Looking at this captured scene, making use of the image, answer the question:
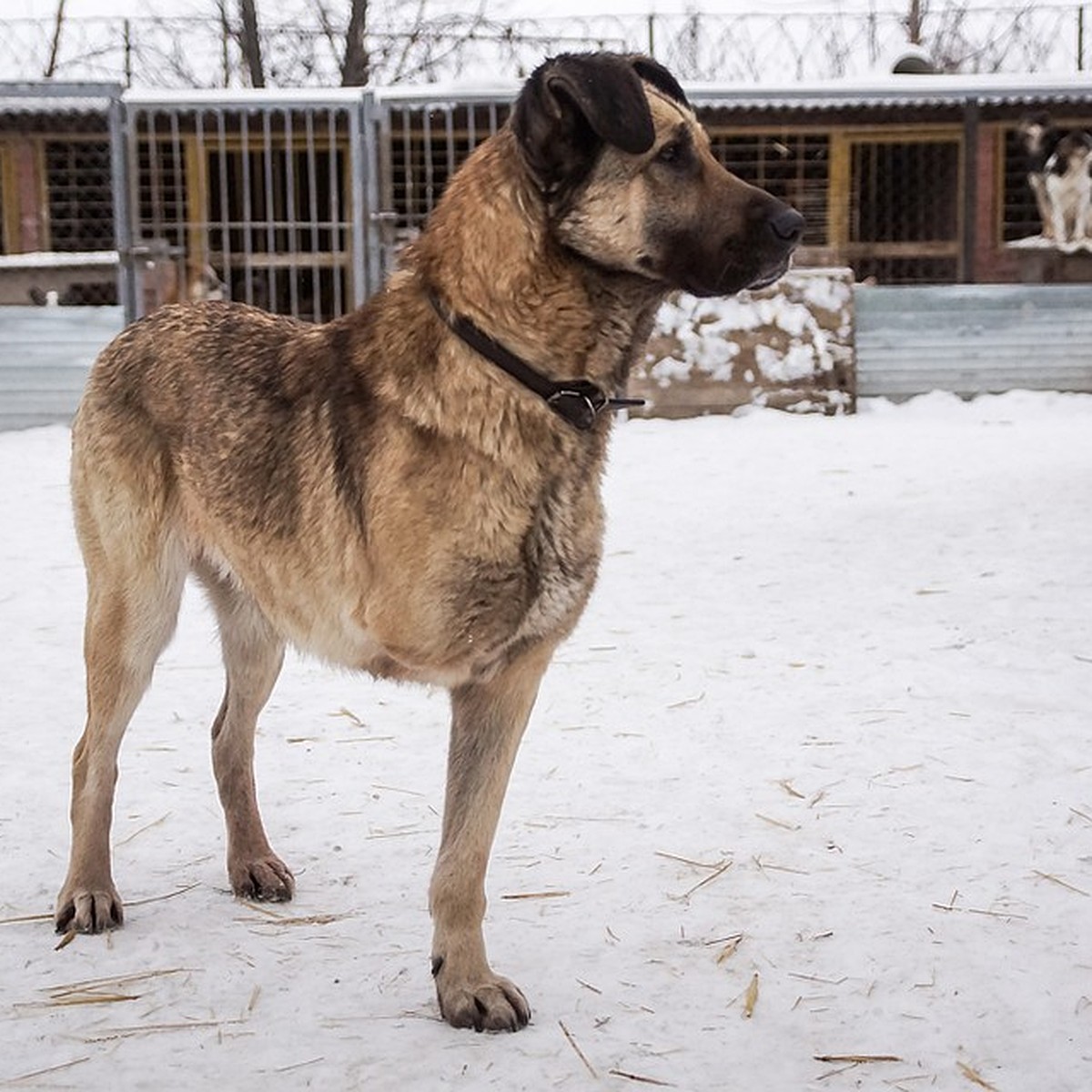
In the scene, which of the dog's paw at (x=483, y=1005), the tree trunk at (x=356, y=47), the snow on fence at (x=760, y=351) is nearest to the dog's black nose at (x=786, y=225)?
the dog's paw at (x=483, y=1005)

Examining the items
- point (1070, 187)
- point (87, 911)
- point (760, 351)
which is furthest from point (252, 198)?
point (87, 911)

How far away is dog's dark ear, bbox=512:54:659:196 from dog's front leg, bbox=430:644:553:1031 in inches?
37.3

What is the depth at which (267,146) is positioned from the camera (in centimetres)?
1169

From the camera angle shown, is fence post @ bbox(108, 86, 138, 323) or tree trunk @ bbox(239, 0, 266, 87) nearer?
fence post @ bbox(108, 86, 138, 323)

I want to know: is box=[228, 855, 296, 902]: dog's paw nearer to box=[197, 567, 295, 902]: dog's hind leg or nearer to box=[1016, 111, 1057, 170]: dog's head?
box=[197, 567, 295, 902]: dog's hind leg

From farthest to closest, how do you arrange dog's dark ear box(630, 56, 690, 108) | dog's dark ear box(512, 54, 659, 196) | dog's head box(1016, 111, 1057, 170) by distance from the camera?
dog's head box(1016, 111, 1057, 170) → dog's dark ear box(630, 56, 690, 108) → dog's dark ear box(512, 54, 659, 196)

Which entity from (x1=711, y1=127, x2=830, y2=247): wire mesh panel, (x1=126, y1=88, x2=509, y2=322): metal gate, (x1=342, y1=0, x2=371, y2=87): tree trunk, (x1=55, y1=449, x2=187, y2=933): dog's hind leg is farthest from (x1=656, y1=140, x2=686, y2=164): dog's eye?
(x1=342, y1=0, x2=371, y2=87): tree trunk

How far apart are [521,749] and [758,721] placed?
0.79 m

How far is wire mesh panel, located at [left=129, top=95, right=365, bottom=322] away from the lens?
1362 cm

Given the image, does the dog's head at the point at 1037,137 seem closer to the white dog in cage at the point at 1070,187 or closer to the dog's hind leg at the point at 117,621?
the white dog in cage at the point at 1070,187

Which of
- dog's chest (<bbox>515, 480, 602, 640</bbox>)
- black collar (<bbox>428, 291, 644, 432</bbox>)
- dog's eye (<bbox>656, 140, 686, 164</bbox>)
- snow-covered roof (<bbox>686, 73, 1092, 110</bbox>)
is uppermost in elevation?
snow-covered roof (<bbox>686, 73, 1092, 110</bbox>)

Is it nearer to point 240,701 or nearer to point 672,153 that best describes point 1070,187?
point 672,153

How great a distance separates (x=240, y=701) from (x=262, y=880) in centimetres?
45

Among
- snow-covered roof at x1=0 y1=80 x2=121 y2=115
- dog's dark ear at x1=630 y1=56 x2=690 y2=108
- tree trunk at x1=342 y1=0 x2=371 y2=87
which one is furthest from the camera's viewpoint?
tree trunk at x1=342 y1=0 x2=371 y2=87
